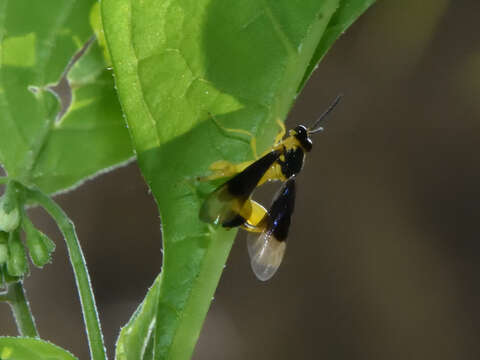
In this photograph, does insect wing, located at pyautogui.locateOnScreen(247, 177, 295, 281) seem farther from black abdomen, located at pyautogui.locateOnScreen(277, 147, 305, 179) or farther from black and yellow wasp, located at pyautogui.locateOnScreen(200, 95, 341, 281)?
black abdomen, located at pyautogui.locateOnScreen(277, 147, 305, 179)

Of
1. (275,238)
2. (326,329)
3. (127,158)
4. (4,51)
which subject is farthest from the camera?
(326,329)

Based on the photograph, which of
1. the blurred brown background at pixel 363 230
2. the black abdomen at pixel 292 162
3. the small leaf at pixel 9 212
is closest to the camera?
the small leaf at pixel 9 212

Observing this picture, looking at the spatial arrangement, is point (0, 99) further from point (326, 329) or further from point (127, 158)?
point (326, 329)

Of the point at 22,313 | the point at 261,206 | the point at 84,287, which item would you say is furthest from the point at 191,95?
the point at 261,206

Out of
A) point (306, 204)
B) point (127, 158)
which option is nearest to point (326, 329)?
point (306, 204)

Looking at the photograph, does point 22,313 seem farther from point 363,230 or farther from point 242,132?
point 363,230

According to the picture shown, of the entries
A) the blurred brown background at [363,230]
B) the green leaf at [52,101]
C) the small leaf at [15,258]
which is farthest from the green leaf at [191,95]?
the blurred brown background at [363,230]

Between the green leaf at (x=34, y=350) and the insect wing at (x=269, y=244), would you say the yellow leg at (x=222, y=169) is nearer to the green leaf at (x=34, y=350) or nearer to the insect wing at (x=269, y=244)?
the green leaf at (x=34, y=350)

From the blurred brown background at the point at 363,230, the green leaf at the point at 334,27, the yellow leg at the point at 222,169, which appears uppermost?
the green leaf at the point at 334,27
